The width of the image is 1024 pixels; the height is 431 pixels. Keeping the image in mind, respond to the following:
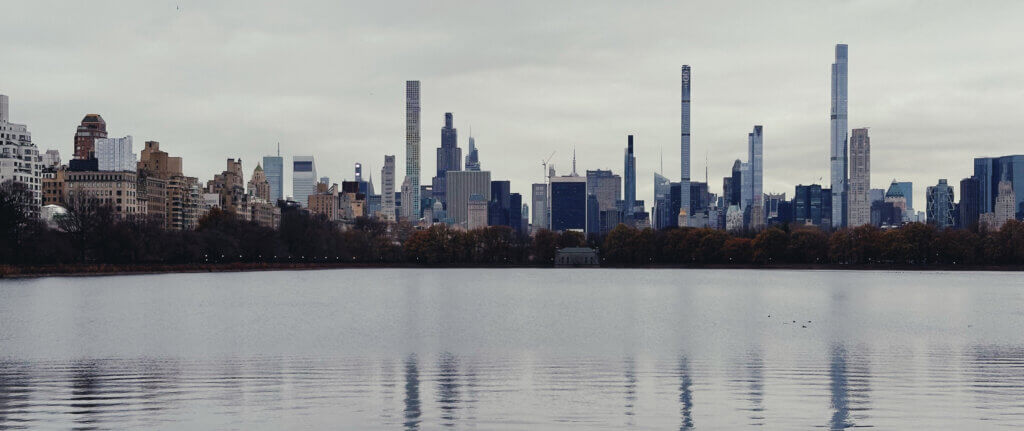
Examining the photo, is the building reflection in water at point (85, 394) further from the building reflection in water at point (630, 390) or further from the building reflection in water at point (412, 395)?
the building reflection in water at point (630, 390)

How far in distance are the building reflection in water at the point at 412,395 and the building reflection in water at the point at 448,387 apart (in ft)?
2.02

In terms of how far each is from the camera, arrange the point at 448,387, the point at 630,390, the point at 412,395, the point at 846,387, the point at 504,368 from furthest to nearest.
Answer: the point at 504,368, the point at 846,387, the point at 448,387, the point at 630,390, the point at 412,395

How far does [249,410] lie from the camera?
2777 cm

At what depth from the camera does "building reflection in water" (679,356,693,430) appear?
86.0ft

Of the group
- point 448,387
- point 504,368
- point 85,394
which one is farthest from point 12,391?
point 504,368

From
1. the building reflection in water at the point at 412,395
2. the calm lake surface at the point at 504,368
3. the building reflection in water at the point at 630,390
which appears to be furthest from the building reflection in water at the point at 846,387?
the building reflection in water at the point at 412,395

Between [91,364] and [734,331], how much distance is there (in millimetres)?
31645

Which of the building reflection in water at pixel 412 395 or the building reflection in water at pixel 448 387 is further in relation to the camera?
the building reflection in water at pixel 448 387

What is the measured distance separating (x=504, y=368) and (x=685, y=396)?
28.2 ft

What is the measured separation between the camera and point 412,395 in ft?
101

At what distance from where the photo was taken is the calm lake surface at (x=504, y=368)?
2695 cm

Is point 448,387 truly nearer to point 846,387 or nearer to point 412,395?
point 412,395

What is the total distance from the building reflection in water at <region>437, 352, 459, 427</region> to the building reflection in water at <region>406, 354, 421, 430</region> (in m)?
0.61

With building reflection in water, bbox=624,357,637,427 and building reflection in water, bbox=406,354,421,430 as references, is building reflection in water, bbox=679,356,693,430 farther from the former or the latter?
building reflection in water, bbox=406,354,421,430
